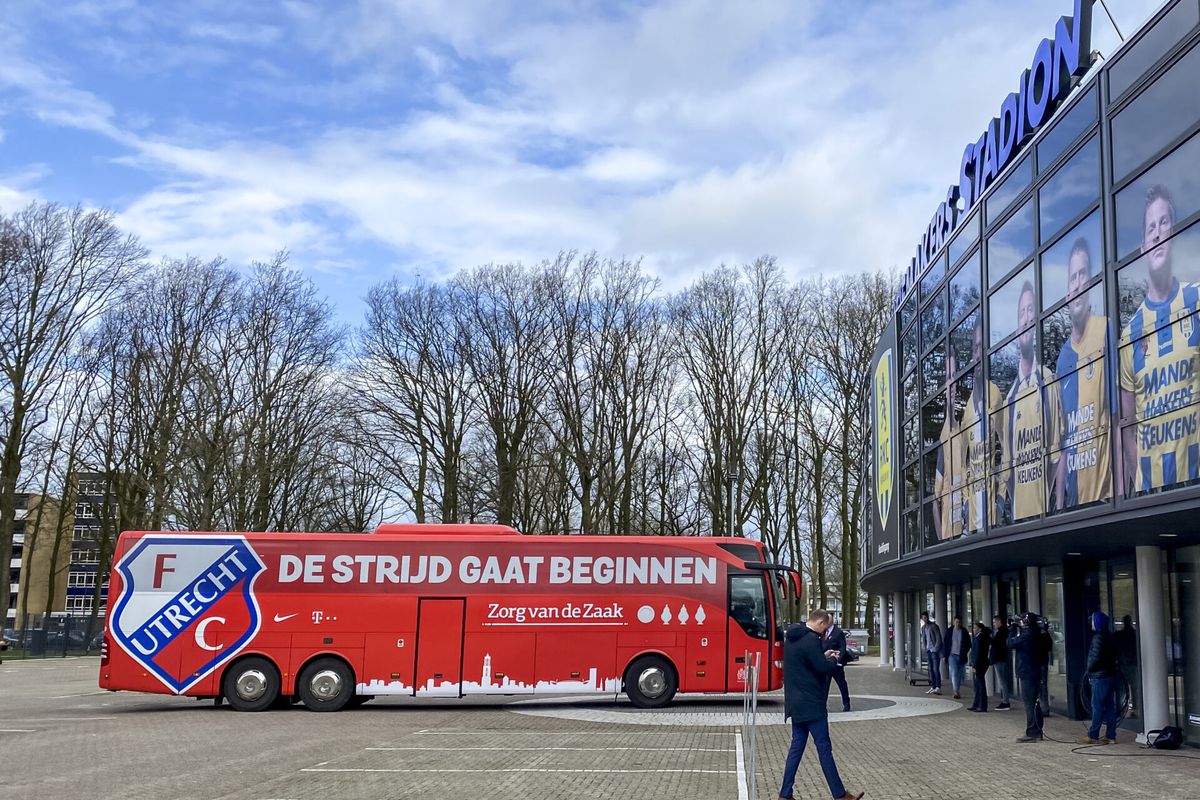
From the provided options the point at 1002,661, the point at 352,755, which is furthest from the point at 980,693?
the point at 352,755

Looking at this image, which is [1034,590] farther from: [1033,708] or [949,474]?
[1033,708]

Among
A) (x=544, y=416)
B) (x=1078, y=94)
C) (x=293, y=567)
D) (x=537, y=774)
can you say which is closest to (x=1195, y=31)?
(x=1078, y=94)

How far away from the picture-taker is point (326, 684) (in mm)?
20047

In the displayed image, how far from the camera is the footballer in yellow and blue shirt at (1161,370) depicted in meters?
11.9

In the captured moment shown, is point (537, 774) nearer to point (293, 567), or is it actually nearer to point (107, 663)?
point (293, 567)

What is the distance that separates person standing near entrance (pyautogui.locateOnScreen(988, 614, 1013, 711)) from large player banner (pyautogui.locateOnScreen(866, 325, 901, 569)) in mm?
4275

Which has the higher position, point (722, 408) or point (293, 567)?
point (722, 408)

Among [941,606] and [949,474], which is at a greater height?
[949,474]

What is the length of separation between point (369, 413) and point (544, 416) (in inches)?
253

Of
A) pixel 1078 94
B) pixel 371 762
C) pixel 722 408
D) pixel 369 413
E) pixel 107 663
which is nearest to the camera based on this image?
pixel 371 762

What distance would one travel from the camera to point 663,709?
20453 millimetres

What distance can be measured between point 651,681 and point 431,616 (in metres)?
4.13

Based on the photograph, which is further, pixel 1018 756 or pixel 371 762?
pixel 1018 756

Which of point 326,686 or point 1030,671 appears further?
point 326,686
